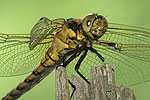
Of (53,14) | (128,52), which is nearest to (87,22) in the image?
(128,52)

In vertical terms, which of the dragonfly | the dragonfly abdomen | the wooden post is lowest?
the wooden post

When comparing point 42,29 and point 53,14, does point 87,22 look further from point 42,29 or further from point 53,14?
point 53,14

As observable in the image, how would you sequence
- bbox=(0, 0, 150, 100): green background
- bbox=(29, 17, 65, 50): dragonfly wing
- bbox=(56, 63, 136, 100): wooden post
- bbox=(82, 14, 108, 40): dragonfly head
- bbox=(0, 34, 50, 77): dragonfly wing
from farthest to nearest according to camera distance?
bbox=(0, 0, 150, 100): green background, bbox=(0, 34, 50, 77): dragonfly wing, bbox=(29, 17, 65, 50): dragonfly wing, bbox=(82, 14, 108, 40): dragonfly head, bbox=(56, 63, 136, 100): wooden post

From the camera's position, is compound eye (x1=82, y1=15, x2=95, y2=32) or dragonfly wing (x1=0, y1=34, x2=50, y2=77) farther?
dragonfly wing (x1=0, y1=34, x2=50, y2=77)

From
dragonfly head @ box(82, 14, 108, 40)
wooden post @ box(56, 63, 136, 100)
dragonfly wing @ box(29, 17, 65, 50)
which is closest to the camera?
wooden post @ box(56, 63, 136, 100)

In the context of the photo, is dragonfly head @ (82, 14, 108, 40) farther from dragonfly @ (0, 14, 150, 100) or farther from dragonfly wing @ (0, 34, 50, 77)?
dragonfly wing @ (0, 34, 50, 77)

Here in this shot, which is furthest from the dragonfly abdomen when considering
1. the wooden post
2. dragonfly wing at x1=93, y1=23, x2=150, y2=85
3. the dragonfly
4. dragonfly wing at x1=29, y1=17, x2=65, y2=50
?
the wooden post

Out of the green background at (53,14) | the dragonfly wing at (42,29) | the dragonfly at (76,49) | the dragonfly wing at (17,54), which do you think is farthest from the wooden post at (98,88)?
the green background at (53,14)

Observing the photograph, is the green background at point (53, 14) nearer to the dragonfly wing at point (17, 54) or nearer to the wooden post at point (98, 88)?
the dragonfly wing at point (17, 54)
